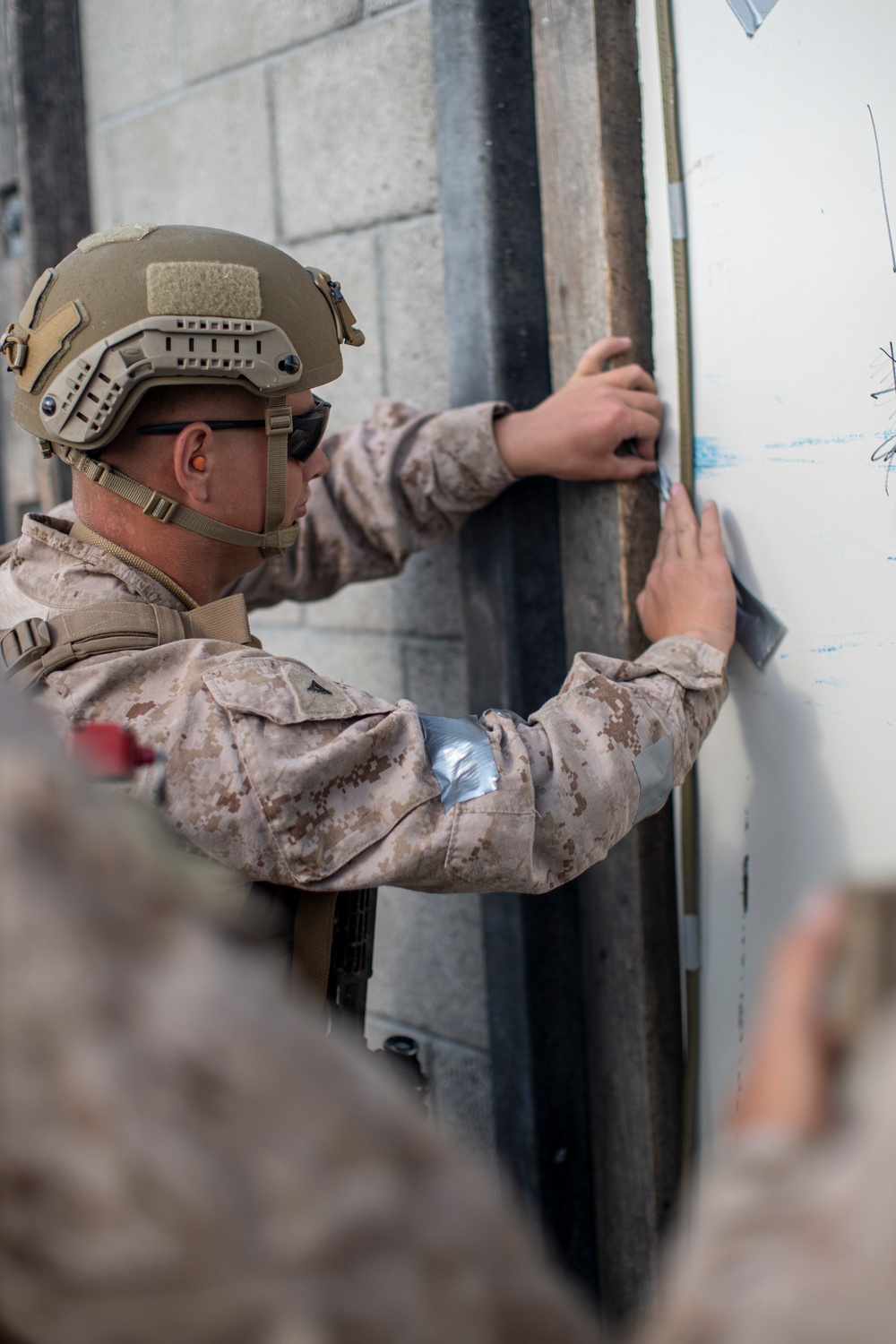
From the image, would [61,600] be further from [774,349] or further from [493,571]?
[774,349]

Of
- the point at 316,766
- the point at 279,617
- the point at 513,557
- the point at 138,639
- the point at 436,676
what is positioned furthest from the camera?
the point at 279,617

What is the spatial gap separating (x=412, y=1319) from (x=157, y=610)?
114 cm

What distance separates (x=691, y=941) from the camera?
6.18 ft

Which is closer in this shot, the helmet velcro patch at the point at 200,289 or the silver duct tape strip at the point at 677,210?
the helmet velcro patch at the point at 200,289

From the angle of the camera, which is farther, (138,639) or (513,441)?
(513,441)

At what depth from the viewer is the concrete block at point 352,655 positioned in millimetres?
2229

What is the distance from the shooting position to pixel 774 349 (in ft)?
5.28

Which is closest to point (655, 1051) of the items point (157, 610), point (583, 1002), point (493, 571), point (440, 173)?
point (583, 1002)

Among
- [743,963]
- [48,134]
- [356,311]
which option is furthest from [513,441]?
[48,134]

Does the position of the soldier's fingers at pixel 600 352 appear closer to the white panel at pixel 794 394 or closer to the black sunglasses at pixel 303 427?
the white panel at pixel 794 394

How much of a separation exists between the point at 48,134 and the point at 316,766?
2.19 metres

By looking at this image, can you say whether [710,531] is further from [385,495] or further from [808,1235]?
[808,1235]

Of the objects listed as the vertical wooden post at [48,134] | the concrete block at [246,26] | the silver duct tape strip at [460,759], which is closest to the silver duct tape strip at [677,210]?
the concrete block at [246,26]

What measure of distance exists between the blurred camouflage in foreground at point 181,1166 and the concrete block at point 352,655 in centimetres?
175
